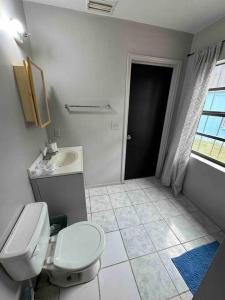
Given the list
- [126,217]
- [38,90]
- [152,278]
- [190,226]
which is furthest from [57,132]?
[190,226]

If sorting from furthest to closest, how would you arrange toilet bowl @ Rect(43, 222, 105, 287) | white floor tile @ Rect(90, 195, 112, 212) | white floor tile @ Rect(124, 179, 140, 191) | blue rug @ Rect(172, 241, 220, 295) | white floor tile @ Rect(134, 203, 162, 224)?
white floor tile @ Rect(124, 179, 140, 191), white floor tile @ Rect(90, 195, 112, 212), white floor tile @ Rect(134, 203, 162, 224), blue rug @ Rect(172, 241, 220, 295), toilet bowl @ Rect(43, 222, 105, 287)

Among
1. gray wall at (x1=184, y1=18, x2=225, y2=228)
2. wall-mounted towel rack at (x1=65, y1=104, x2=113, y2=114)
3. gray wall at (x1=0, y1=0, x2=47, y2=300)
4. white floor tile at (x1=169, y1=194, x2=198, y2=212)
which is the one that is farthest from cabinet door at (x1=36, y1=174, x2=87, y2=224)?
gray wall at (x1=184, y1=18, x2=225, y2=228)

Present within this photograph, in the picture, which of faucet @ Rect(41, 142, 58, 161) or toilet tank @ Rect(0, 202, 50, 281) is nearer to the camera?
toilet tank @ Rect(0, 202, 50, 281)

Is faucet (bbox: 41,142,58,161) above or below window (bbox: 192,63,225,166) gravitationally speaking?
below

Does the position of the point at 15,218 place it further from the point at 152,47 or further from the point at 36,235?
the point at 152,47

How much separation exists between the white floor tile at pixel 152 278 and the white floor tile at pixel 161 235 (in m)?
0.15

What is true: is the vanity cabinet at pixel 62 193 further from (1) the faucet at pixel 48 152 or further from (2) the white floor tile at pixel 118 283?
(2) the white floor tile at pixel 118 283

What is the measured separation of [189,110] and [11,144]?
2087 mm

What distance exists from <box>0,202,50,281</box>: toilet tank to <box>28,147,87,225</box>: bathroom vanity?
0.34 m

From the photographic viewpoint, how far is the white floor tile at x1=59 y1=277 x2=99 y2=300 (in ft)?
3.56

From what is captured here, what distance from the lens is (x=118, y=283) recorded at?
3.84 feet

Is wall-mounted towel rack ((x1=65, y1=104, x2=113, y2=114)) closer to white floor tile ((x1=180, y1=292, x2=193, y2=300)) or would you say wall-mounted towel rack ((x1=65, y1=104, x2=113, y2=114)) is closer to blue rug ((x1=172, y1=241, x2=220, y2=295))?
blue rug ((x1=172, y1=241, x2=220, y2=295))

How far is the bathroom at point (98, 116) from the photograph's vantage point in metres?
1.03

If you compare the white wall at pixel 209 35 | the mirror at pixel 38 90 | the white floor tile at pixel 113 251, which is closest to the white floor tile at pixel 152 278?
the white floor tile at pixel 113 251
